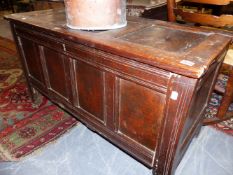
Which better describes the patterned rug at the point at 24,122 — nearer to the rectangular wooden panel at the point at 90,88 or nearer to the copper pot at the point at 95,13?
the rectangular wooden panel at the point at 90,88

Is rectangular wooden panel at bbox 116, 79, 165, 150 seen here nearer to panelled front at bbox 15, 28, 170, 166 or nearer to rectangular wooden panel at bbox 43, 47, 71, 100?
panelled front at bbox 15, 28, 170, 166

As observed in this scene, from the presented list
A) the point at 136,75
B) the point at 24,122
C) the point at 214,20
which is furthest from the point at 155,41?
the point at 24,122

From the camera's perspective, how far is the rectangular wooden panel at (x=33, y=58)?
4.42ft

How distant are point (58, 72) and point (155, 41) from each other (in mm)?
654

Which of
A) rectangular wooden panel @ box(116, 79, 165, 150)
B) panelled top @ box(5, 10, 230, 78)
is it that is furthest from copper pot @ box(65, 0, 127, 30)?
rectangular wooden panel @ box(116, 79, 165, 150)

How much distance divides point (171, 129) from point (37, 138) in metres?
1.04

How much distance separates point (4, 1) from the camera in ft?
18.6

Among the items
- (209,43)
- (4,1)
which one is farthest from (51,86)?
(4,1)

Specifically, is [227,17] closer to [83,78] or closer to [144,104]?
[144,104]

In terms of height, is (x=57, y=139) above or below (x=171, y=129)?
below

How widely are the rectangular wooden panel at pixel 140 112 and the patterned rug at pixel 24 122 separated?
716 millimetres

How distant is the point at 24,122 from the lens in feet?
5.21

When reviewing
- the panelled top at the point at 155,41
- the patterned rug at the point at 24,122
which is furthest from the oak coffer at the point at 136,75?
the patterned rug at the point at 24,122

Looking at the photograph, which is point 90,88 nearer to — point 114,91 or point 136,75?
point 114,91
